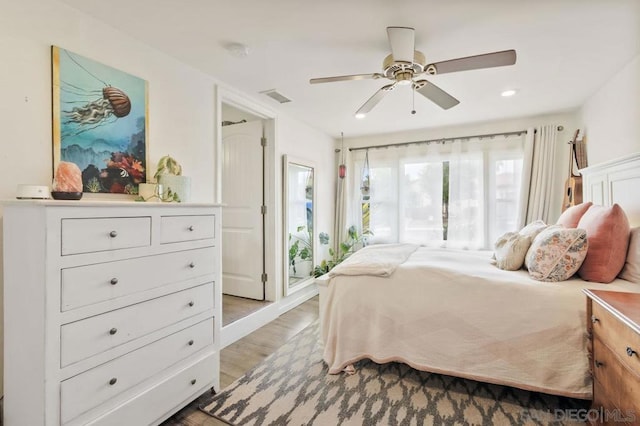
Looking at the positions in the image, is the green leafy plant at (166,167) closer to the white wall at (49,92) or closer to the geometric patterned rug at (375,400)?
the white wall at (49,92)

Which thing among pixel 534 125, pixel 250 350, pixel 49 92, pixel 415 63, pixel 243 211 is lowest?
pixel 250 350

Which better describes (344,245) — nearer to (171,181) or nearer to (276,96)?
(276,96)

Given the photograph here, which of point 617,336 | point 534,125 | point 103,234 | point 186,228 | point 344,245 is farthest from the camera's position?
point 344,245

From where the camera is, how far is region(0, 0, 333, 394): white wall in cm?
143

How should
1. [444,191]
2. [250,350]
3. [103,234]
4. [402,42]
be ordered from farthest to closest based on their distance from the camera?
[444,191]
[250,350]
[402,42]
[103,234]

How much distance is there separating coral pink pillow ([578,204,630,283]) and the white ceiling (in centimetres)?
121

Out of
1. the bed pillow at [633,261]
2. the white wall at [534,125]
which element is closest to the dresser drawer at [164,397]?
the bed pillow at [633,261]

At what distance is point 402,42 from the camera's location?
1.68m

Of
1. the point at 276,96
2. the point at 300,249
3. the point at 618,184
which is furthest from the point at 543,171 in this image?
the point at 276,96

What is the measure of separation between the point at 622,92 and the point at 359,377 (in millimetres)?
3223

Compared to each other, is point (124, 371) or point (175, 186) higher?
point (175, 186)

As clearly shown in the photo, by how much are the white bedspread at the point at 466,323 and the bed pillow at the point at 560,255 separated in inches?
2.8

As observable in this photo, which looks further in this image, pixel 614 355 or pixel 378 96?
pixel 378 96

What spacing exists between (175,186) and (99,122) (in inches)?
22.1
